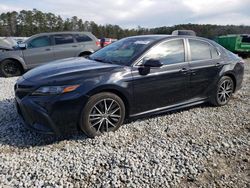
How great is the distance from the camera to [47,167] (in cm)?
315

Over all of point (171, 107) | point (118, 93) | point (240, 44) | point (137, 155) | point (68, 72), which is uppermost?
point (240, 44)

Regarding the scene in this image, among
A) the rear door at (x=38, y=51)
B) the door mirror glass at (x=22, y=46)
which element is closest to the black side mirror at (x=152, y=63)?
the rear door at (x=38, y=51)

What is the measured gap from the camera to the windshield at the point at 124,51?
174 inches

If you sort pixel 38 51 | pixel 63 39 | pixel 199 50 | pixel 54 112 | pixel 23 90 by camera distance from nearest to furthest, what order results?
pixel 54 112 → pixel 23 90 → pixel 199 50 → pixel 38 51 → pixel 63 39

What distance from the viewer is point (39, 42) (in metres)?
9.89

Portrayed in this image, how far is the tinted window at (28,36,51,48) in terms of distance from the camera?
9.78m

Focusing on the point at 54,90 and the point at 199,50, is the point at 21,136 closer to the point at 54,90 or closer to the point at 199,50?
the point at 54,90

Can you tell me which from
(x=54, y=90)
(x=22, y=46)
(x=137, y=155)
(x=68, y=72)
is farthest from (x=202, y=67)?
(x=22, y=46)

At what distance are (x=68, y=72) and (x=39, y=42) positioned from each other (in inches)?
260

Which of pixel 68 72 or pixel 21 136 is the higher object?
pixel 68 72

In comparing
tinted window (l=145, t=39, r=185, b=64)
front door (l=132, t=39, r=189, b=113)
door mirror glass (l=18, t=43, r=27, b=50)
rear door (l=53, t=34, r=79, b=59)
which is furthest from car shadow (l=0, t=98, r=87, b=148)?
rear door (l=53, t=34, r=79, b=59)

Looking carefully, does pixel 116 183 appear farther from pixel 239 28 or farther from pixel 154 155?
pixel 239 28

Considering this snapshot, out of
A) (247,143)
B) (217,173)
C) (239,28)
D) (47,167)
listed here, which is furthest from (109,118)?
(239,28)

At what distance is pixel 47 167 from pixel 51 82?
1169mm
